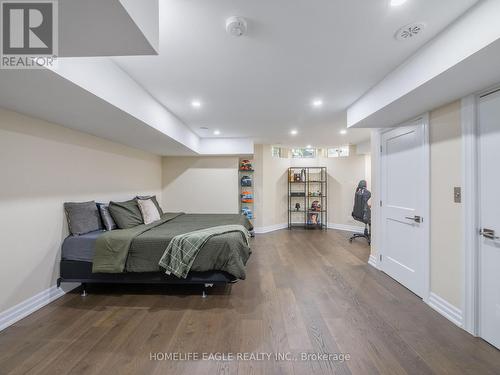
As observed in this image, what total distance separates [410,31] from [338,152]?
17.2 ft

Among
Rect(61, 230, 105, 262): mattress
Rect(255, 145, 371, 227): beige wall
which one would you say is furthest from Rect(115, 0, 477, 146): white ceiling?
Rect(255, 145, 371, 227): beige wall

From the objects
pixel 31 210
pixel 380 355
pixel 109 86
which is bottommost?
pixel 380 355

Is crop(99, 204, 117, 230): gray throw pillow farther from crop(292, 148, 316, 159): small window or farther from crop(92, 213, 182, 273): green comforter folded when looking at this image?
crop(292, 148, 316, 159): small window

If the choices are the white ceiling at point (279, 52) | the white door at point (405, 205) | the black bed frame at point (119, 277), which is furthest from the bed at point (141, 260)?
the white door at point (405, 205)

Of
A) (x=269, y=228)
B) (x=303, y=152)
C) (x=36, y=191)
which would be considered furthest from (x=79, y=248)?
(x=303, y=152)

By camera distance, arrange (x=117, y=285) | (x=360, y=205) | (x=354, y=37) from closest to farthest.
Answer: (x=354, y=37), (x=117, y=285), (x=360, y=205)

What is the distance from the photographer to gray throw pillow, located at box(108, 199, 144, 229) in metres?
2.96

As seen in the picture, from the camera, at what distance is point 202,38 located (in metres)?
1.58

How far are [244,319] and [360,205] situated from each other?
3859mm

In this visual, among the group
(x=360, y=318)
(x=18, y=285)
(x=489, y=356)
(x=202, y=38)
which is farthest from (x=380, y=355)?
(x=18, y=285)

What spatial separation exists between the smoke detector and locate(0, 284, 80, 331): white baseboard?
3.14 metres

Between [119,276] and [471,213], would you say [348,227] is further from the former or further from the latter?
[119,276]

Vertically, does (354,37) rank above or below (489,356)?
above

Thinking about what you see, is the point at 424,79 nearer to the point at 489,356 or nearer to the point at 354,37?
the point at 354,37
